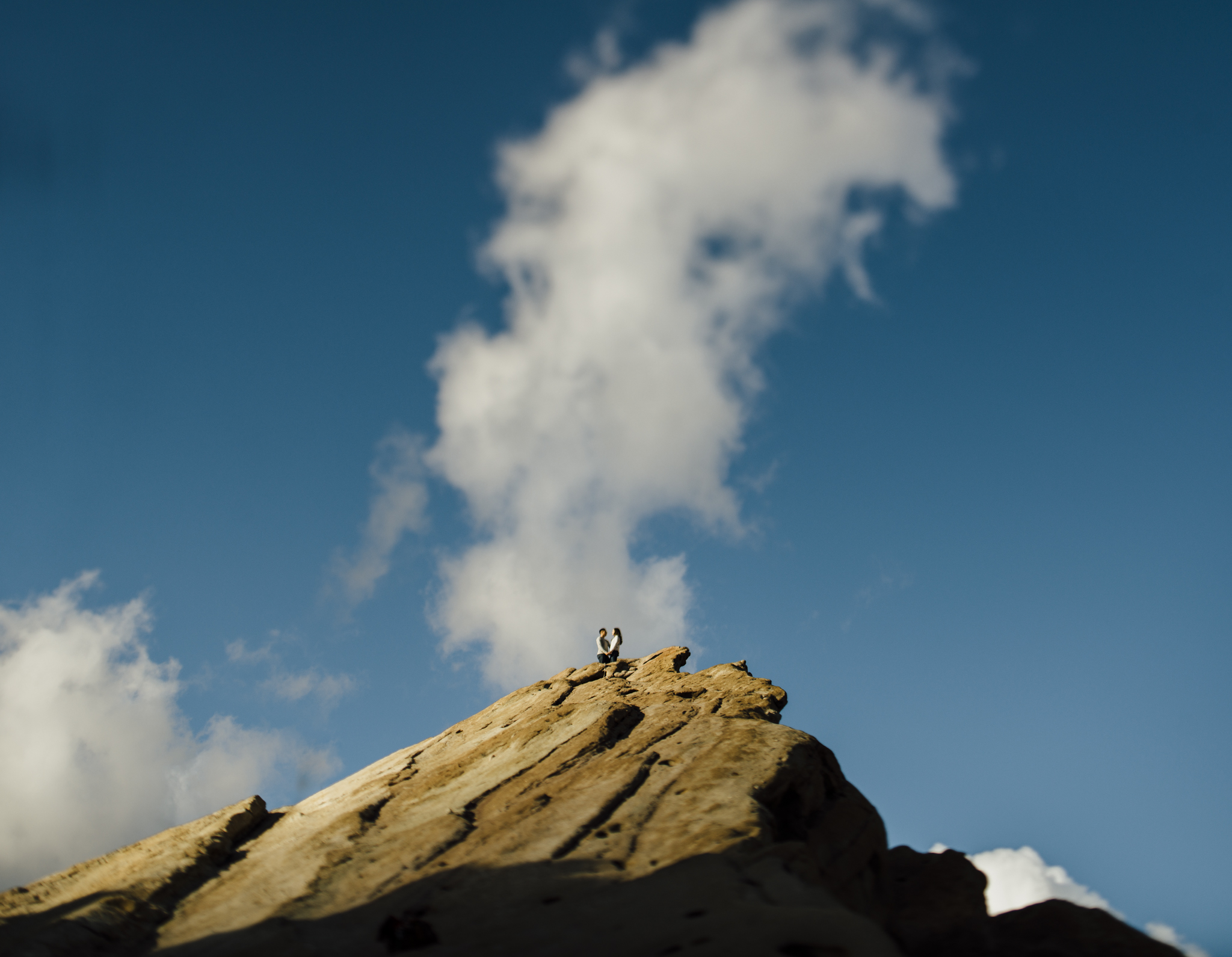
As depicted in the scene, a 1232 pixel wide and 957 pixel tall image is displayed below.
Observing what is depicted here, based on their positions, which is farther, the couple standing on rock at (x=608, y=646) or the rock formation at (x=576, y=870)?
the couple standing on rock at (x=608, y=646)

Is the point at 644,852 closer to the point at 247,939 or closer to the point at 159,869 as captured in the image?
the point at 247,939

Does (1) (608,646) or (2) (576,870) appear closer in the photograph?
(2) (576,870)

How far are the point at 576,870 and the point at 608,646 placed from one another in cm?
2315

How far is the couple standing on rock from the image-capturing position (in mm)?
41469

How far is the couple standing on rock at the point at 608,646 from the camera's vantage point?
41.5m

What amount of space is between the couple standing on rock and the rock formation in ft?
33.5

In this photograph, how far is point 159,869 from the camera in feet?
76.7

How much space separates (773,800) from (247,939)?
13.4 metres

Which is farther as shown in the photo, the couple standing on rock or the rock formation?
the couple standing on rock

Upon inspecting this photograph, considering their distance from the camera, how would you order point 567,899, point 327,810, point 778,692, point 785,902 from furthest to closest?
point 778,692 < point 327,810 < point 567,899 < point 785,902

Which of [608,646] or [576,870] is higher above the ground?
[608,646]

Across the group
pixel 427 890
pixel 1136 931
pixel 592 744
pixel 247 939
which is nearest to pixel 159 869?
pixel 247 939

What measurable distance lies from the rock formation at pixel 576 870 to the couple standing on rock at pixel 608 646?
1020cm

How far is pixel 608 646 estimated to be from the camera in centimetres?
4238
